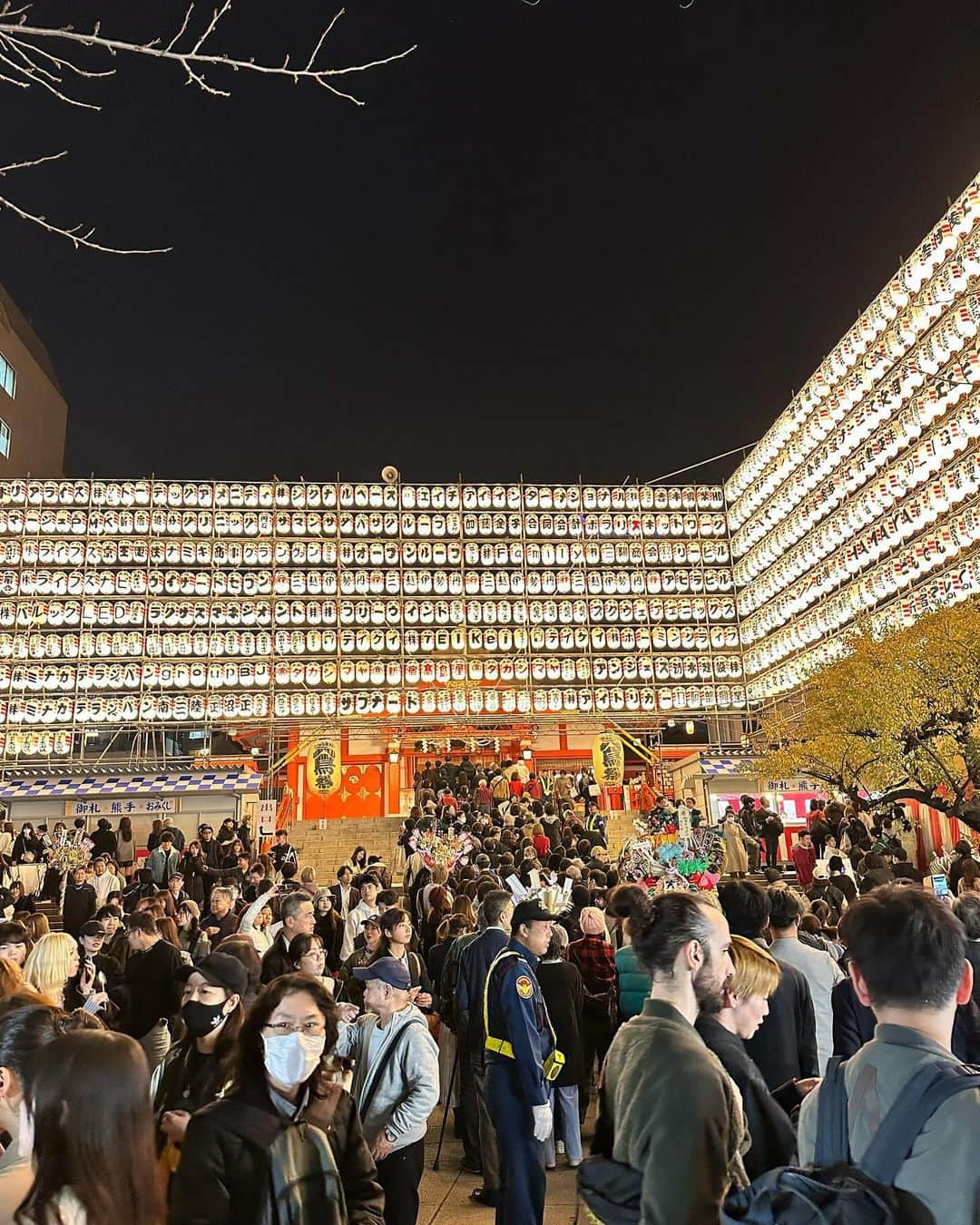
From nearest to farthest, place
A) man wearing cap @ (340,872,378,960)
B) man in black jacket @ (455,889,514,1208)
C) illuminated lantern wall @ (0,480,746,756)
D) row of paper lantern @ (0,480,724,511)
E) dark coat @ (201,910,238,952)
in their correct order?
man in black jacket @ (455,889,514,1208)
dark coat @ (201,910,238,952)
man wearing cap @ (340,872,378,960)
illuminated lantern wall @ (0,480,746,756)
row of paper lantern @ (0,480,724,511)

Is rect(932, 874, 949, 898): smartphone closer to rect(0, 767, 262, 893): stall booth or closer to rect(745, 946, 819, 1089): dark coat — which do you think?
rect(745, 946, 819, 1089): dark coat

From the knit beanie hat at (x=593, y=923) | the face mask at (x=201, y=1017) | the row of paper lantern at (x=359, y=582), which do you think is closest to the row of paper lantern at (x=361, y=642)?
the row of paper lantern at (x=359, y=582)

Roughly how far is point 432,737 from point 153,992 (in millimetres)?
24272

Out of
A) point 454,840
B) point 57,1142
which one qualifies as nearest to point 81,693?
point 454,840

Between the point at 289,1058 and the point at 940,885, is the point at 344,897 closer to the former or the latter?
the point at 940,885

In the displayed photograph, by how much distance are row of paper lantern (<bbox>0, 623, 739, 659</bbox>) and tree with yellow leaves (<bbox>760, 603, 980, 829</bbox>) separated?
541 inches

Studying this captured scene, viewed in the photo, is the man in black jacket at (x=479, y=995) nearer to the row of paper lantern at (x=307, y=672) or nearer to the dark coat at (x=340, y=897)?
the dark coat at (x=340, y=897)

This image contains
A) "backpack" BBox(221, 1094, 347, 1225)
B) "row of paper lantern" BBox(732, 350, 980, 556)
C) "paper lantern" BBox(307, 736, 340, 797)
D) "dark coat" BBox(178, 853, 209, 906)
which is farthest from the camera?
"paper lantern" BBox(307, 736, 340, 797)

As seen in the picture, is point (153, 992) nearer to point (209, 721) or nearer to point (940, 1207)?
point (940, 1207)

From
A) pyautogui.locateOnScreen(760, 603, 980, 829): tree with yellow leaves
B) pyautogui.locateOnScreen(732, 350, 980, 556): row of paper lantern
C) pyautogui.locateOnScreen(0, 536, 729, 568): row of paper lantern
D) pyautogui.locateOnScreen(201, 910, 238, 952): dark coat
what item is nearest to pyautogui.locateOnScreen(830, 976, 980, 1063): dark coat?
pyautogui.locateOnScreen(201, 910, 238, 952): dark coat

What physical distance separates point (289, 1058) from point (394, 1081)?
1434mm

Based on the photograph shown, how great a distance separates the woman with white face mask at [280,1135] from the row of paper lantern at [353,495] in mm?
29491

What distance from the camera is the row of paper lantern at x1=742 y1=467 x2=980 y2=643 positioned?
64.3ft

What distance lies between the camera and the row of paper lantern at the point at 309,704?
27688mm
